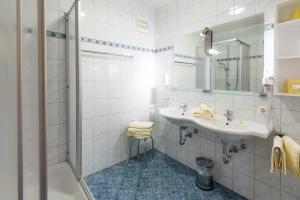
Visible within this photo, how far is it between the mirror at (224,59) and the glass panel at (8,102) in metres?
1.73

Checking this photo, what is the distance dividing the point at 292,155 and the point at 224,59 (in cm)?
109

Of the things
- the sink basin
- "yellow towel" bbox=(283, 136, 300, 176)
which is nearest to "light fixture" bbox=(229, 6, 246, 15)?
the sink basin

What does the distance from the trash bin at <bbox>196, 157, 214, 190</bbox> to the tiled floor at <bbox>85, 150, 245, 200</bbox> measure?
2.1 inches

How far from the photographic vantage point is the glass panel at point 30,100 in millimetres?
655

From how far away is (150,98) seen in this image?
2730 mm

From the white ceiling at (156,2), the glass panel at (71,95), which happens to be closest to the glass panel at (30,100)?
the glass panel at (71,95)

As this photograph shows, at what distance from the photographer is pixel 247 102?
1670 millimetres

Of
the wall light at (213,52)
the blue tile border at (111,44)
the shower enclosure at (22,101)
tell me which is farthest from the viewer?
the wall light at (213,52)

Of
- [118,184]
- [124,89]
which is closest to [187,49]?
[124,89]

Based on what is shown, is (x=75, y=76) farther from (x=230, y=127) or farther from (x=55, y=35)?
(x=230, y=127)

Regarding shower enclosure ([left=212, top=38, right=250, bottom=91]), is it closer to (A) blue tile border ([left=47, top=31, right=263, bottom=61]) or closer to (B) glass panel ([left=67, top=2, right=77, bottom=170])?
(A) blue tile border ([left=47, top=31, right=263, bottom=61])

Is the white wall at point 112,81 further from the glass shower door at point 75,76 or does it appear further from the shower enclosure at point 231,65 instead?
the shower enclosure at point 231,65

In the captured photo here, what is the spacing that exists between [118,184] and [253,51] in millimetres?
1893

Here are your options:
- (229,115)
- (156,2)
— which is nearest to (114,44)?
(156,2)
